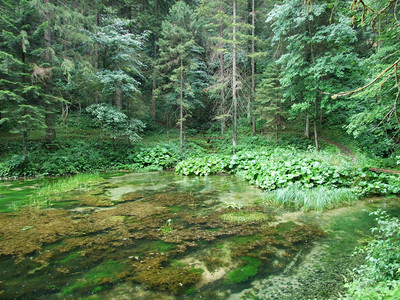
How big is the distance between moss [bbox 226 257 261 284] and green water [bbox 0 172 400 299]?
1cm

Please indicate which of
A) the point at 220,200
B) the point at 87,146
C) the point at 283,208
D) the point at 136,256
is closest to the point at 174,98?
the point at 87,146

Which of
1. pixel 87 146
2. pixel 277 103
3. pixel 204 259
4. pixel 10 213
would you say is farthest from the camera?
pixel 277 103

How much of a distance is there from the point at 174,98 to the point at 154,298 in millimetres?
15098

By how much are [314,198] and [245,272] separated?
313cm

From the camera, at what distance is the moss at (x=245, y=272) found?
2.57m

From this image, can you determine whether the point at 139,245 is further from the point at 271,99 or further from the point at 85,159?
the point at 271,99

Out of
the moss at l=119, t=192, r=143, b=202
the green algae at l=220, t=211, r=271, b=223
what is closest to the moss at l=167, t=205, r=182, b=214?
the green algae at l=220, t=211, r=271, b=223

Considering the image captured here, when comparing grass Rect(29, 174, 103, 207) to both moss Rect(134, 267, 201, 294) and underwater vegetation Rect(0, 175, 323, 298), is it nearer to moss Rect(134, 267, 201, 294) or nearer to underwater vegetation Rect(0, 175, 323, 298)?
underwater vegetation Rect(0, 175, 323, 298)

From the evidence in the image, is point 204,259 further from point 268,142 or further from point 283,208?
point 268,142

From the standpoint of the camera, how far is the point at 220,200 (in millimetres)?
5832

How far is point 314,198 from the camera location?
5039 millimetres

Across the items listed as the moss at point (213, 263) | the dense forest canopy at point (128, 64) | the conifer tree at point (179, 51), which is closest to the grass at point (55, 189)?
the dense forest canopy at point (128, 64)

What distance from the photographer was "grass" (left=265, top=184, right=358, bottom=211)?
4922mm

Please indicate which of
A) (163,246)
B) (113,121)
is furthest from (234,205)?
(113,121)
